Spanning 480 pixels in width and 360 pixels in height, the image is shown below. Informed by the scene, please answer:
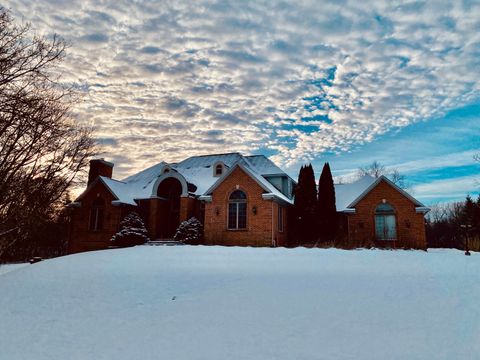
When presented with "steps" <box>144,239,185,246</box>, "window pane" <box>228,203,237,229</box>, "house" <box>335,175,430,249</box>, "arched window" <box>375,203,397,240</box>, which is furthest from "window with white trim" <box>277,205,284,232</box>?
"steps" <box>144,239,185,246</box>

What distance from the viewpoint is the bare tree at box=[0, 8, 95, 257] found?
8.88 m

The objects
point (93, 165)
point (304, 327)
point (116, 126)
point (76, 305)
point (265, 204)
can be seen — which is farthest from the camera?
point (93, 165)

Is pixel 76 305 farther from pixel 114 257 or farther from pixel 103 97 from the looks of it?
pixel 103 97

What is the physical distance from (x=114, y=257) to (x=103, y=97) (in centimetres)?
730

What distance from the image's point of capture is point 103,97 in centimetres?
1619

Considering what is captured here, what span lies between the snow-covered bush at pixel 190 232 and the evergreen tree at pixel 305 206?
658cm

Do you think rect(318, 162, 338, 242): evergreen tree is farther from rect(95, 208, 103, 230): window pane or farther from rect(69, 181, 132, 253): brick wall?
rect(95, 208, 103, 230): window pane

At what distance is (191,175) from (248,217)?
8407 millimetres

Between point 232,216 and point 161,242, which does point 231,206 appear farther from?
point 161,242

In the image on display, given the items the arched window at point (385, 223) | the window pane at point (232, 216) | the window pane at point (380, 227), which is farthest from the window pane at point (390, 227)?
the window pane at point (232, 216)

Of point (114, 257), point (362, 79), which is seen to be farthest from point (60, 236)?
point (362, 79)

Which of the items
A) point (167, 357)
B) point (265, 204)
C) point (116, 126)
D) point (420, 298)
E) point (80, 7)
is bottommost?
point (167, 357)

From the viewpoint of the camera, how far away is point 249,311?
7691 mm

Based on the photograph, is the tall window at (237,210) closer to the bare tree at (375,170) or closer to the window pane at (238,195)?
the window pane at (238,195)
